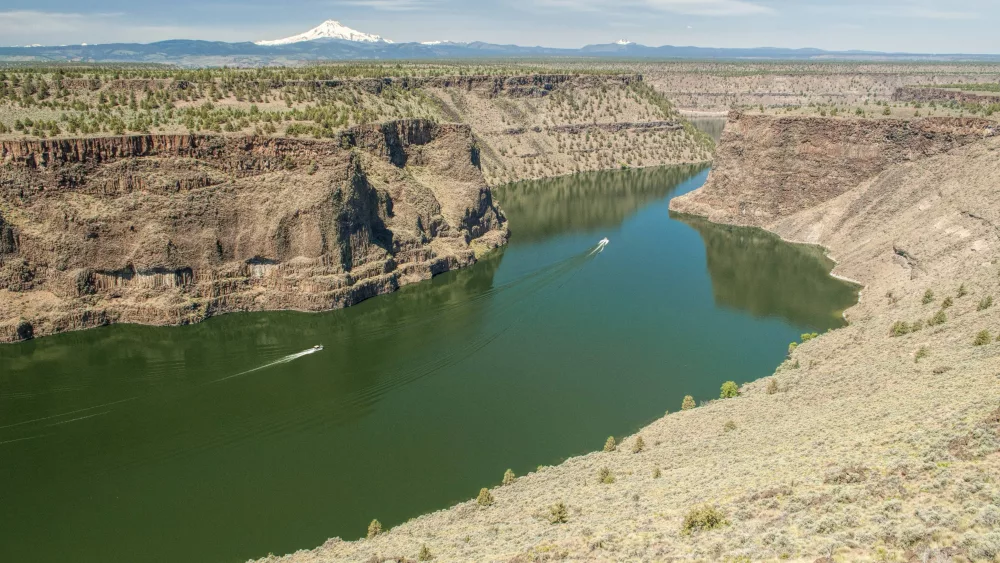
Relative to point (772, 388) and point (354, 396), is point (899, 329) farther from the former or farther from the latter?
point (354, 396)

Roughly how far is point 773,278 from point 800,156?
22.3 meters

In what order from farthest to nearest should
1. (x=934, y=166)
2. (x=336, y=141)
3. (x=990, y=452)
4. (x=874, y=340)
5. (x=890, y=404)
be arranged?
(x=934, y=166) < (x=336, y=141) < (x=874, y=340) < (x=890, y=404) < (x=990, y=452)

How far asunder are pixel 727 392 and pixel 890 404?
38.2ft

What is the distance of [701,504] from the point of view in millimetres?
21766

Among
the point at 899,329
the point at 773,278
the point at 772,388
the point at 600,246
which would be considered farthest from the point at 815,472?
the point at 600,246

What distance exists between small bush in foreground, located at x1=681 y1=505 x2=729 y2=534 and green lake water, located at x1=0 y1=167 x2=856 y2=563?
555 inches

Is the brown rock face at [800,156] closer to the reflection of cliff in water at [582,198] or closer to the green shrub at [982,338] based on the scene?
the reflection of cliff in water at [582,198]

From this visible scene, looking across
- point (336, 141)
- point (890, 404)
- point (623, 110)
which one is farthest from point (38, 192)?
point (623, 110)

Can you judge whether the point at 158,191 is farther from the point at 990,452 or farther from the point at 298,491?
the point at 990,452

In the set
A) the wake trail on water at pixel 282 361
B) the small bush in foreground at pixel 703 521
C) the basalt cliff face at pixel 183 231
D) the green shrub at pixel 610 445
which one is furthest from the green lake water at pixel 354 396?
the small bush in foreground at pixel 703 521

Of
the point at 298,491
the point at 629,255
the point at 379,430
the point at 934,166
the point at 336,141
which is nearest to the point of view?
the point at 298,491

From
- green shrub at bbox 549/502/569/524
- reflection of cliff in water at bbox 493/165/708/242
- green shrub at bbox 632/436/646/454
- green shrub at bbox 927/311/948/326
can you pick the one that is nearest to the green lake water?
green shrub at bbox 632/436/646/454

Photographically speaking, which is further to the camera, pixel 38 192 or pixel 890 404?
pixel 38 192

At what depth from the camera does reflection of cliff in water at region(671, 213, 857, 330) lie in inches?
2147
